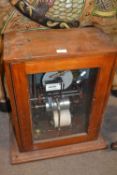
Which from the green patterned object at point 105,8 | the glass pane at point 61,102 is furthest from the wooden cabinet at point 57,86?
the green patterned object at point 105,8

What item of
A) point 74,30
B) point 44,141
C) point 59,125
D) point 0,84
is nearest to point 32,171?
point 44,141

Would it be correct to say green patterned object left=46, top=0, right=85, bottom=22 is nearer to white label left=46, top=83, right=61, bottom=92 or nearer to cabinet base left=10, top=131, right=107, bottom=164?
white label left=46, top=83, right=61, bottom=92

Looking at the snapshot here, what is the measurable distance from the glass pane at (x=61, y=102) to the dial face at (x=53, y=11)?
0.96 feet

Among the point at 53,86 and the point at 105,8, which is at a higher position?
the point at 105,8

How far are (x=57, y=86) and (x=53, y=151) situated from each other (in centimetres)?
50

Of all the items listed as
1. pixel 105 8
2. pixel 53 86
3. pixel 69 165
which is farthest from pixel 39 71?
pixel 69 165

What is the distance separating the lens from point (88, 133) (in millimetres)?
1422

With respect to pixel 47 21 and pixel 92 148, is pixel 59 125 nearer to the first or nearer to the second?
pixel 92 148

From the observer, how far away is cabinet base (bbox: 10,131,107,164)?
140 cm

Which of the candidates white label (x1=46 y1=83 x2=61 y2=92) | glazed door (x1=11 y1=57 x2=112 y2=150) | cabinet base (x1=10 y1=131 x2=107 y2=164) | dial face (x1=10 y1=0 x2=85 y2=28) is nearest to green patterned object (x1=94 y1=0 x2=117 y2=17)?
dial face (x1=10 y1=0 x2=85 y2=28)

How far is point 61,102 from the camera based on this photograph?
1259mm

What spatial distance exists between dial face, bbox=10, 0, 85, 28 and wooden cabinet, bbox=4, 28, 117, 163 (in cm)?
8

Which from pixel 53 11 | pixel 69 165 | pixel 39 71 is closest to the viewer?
pixel 39 71

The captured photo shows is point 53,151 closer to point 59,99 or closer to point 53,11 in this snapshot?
point 59,99
